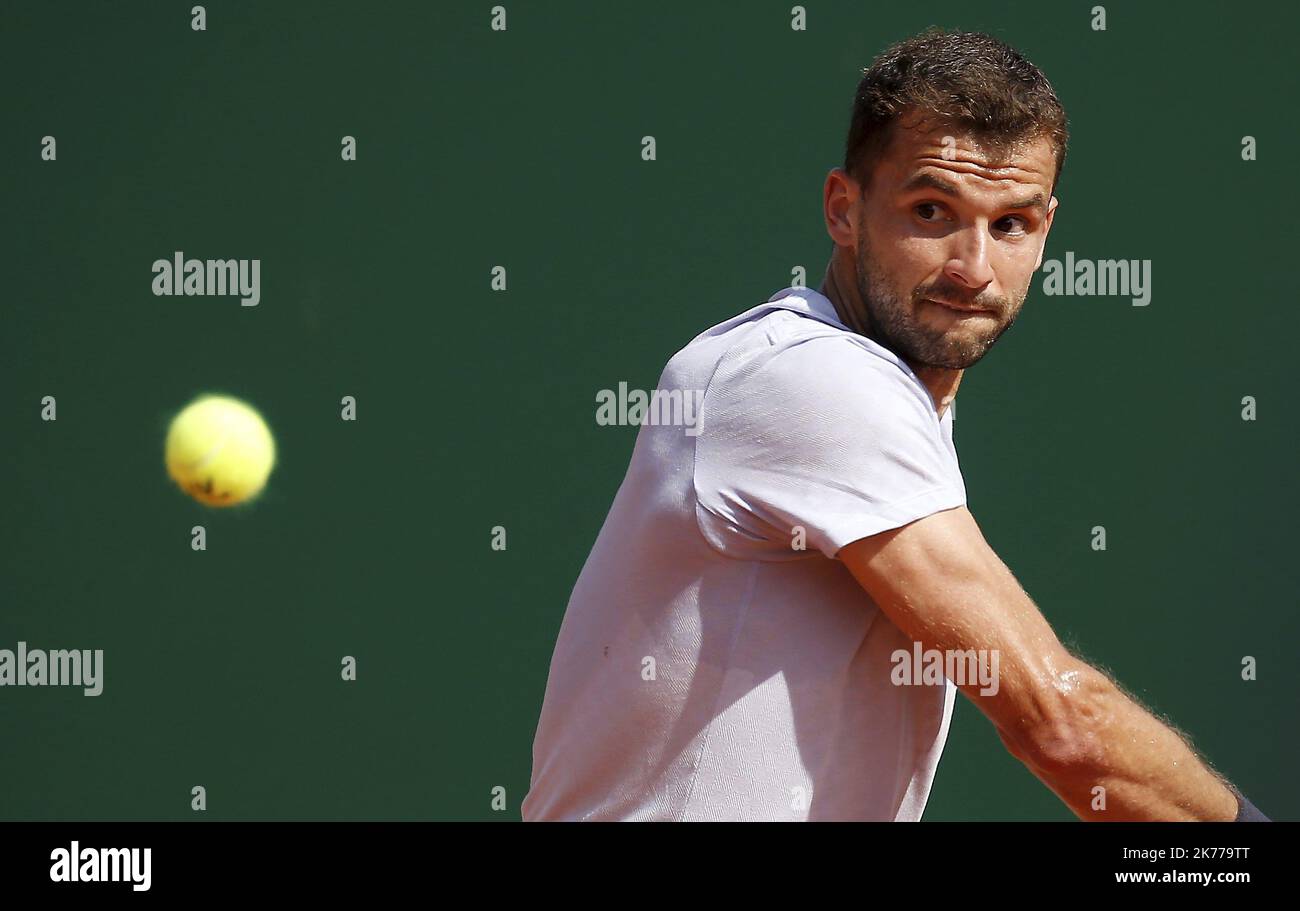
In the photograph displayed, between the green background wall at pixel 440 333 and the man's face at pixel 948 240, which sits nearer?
the man's face at pixel 948 240

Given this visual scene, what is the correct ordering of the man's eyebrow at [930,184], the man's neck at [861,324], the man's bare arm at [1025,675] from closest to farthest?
1. the man's bare arm at [1025,675]
2. the man's eyebrow at [930,184]
3. the man's neck at [861,324]

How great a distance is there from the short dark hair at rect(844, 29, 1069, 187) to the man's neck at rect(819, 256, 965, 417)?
128 millimetres

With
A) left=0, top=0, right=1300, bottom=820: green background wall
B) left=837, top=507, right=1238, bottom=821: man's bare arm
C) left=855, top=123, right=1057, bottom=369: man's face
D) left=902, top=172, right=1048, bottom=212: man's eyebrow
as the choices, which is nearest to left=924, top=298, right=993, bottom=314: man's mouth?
left=855, top=123, right=1057, bottom=369: man's face

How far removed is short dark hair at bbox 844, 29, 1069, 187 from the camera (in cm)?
183

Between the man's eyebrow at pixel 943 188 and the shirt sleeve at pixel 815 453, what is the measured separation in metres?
0.26

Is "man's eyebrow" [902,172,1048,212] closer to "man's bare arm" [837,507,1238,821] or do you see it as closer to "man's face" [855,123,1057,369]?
"man's face" [855,123,1057,369]

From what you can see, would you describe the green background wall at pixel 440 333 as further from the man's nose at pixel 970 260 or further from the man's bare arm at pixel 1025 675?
the man's bare arm at pixel 1025 675

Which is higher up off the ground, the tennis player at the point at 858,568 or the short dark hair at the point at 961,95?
the short dark hair at the point at 961,95

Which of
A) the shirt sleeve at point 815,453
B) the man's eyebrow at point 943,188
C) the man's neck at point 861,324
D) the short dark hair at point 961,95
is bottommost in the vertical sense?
the shirt sleeve at point 815,453

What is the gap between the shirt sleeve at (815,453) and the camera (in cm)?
158

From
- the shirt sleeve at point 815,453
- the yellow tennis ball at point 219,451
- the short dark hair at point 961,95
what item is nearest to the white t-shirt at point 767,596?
the shirt sleeve at point 815,453

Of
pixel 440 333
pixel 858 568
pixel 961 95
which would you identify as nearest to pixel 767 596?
pixel 858 568

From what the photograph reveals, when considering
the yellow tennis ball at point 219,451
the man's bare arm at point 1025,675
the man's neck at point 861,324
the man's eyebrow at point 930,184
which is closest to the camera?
the man's bare arm at point 1025,675

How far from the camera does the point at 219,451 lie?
13.0 ft
